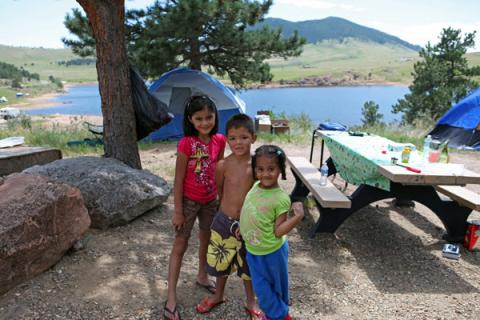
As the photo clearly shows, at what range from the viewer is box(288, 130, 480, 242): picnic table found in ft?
10.6

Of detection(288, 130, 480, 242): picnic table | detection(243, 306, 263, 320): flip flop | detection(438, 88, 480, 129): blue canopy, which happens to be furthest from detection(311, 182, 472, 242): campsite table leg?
detection(438, 88, 480, 129): blue canopy

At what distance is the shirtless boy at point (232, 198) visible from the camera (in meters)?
2.24

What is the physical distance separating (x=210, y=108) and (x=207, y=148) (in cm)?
26

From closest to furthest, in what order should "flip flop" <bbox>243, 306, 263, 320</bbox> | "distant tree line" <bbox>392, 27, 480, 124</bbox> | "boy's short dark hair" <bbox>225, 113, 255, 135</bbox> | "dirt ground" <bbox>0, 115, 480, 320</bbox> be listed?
"boy's short dark hair" <bbox>225, 113, 255, 135</bbox> < "flip flop" <bbox>243, 306, 263, 320</bbox> < "dirt ground" <bbox>0, 115, 480, 320</bbox> < "distant tree line" <bbox>392, 27, 480, 124</bbox>

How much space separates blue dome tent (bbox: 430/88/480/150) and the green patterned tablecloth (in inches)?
209

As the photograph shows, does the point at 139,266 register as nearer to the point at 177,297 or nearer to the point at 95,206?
the point at 177,297

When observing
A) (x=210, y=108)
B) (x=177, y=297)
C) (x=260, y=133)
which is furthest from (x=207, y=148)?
(x=260, y=133)

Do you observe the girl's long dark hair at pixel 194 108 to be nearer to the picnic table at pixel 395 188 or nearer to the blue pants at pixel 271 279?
the blue pants at pixel 271 279

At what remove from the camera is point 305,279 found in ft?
9.99

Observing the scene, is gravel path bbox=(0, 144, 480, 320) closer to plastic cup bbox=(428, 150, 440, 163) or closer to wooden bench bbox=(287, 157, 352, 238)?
wooden bench bbox=(287, 157, 352, 238)

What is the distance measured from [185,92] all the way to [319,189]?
21.2ft

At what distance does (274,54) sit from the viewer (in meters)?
11.7

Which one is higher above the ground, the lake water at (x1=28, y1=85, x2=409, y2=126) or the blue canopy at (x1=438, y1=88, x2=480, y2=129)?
the blue canopy at (x1=438, y1=88, x2=480, y2=129)

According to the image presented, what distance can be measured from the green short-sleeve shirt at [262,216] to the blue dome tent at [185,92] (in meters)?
7.24
